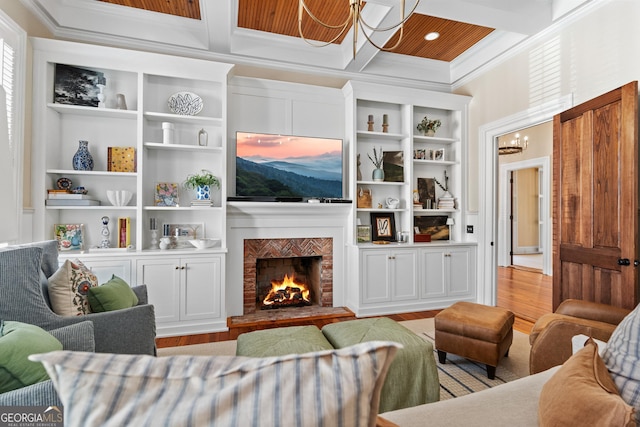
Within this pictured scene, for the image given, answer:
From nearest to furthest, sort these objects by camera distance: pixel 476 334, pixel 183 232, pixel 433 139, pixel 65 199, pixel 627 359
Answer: pixel 627 359 → pixel 476 334 → pixel 65 199 → pixel 183 232 → pixel 433 139

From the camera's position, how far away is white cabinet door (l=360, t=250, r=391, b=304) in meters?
3.72

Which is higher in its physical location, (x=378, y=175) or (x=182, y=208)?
(x=378, y=175)

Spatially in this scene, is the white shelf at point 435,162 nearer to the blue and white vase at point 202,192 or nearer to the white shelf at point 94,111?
the blue and white vase at point 202,192

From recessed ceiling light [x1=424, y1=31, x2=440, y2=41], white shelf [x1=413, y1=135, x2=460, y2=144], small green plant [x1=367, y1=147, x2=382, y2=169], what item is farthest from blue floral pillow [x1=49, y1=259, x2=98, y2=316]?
recessed ceiling light [x1=424, y1=31, x2=440, y2=41]

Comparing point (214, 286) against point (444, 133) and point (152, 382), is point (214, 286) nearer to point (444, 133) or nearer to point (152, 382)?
point (152, 382)

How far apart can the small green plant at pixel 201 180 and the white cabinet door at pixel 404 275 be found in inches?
86.9

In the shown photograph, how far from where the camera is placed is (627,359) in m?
1.00

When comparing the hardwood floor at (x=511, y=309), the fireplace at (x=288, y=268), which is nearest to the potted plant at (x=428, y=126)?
the fireplace at (x=288, y=268)

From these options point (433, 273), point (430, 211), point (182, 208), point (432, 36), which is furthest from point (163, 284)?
point (432, 36)

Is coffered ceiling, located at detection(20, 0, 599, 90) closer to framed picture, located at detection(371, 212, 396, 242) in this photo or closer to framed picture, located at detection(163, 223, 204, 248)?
framed picture, located at detection(371, 212, 396, 242)

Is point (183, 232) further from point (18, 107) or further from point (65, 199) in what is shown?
point (18, 107)

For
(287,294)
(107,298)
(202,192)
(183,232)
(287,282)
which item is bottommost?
(287,294)

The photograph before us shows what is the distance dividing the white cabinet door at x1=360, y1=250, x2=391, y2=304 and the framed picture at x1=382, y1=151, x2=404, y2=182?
3.20ft

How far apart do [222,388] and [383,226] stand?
12.4ft
